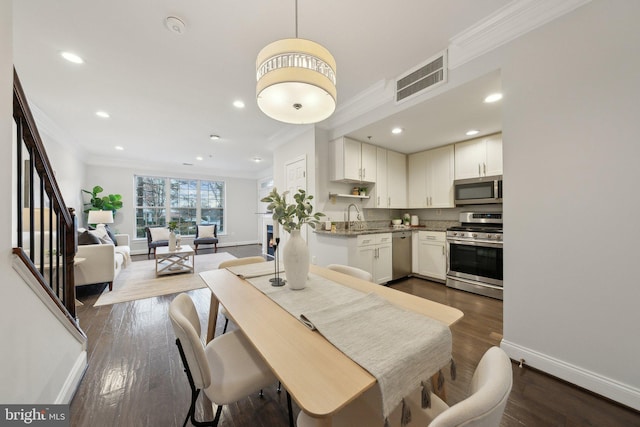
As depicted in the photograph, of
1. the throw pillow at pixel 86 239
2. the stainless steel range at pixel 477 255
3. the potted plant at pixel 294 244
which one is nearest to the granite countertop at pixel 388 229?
the stainless steel range at pixel 477 255

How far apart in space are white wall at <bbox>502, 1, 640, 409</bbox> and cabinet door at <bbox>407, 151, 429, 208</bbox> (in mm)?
2444

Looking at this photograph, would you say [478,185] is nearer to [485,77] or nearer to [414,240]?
[414,240]

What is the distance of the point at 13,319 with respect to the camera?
1.01 metres

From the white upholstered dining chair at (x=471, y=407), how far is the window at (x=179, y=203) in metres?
7.82

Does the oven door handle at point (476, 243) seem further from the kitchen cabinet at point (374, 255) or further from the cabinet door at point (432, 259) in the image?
the kitchen cabinet at point (374, 255)

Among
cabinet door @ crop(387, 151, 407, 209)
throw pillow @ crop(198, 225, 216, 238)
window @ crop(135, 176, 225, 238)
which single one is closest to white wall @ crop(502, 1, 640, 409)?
cabinet door @ crop(387, 151, 407, 209)

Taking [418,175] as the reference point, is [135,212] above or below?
below

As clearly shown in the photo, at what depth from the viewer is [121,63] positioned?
2.39 metres

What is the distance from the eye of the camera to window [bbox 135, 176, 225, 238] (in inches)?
269

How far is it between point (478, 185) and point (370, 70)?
2.51 meters

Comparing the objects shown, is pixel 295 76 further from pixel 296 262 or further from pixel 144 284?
pixel 144 284

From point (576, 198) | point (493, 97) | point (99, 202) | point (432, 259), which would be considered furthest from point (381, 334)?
point (99, 202)

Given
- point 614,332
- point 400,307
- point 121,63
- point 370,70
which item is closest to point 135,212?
point 121,63

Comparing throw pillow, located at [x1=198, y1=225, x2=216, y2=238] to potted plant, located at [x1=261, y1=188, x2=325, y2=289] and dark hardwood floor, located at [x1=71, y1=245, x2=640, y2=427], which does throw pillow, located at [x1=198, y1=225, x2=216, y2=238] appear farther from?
potted plant, located at [x1=261, y1=188, x2=325, y2=289]
